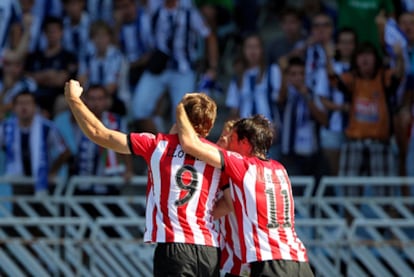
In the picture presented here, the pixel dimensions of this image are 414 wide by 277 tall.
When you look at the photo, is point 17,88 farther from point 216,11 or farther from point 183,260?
point 183,260

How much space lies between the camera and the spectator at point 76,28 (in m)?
13.1

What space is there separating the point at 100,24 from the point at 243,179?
5.66 metres

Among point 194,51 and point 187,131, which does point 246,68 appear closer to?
point 194,51

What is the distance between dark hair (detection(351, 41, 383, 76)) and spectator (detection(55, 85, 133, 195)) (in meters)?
2.46

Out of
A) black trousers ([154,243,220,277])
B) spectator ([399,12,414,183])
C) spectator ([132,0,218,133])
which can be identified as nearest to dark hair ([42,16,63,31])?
spectator ([132,0,218,133])

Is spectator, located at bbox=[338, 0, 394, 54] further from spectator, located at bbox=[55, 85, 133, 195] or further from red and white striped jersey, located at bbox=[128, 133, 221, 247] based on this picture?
red and white striped jersey, located at bbox=[128, 133, 221, 247]

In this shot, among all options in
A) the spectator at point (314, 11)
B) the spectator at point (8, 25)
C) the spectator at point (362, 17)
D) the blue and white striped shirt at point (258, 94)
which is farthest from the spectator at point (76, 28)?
the spectator at point (362, 17)

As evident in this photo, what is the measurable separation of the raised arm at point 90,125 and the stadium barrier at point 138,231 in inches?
142

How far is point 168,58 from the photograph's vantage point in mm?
12516

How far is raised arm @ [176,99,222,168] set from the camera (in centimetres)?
717

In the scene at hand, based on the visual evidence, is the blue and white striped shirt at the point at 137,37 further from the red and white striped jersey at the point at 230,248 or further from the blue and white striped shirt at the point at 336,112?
the red and white striped jersey at the point at 230,248

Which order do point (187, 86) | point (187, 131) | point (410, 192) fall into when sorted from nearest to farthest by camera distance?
point (187, 131)
point (410, 192)
point (187, 86)

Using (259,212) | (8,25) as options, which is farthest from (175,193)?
(8,25)

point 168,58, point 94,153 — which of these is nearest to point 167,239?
point 94,153
